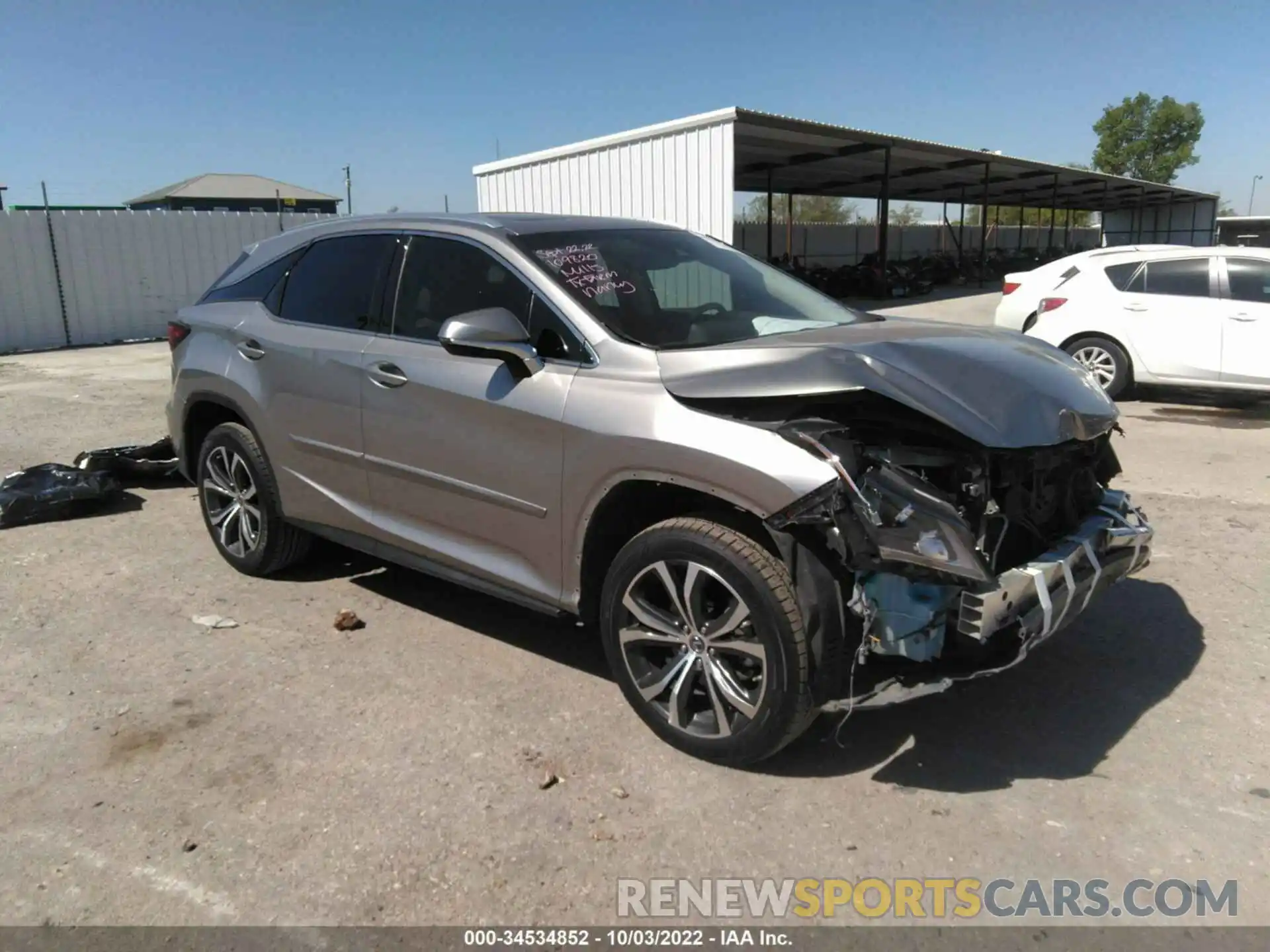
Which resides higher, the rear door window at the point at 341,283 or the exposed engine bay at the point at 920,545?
the rear door window at the point at 341,283

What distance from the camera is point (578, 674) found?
3963 mm

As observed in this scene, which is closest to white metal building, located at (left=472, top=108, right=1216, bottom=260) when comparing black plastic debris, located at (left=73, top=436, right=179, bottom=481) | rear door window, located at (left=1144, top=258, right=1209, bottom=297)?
rear door window, located at (left=1144, top=258, right=1209, bottom=297)

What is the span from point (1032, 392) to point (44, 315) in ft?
62.3

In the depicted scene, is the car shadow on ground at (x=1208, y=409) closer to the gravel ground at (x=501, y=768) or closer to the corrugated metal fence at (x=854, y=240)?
the gravel ground at (x=501, y=768)

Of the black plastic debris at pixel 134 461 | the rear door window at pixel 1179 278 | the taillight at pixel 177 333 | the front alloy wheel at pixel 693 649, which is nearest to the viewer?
the front alloy wheel at pixel 693 649

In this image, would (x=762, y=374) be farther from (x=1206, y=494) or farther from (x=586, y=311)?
(x=1206, y=494)

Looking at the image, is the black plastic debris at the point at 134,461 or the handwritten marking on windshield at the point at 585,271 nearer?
the handwritten marking on windshield at the point at 585,271

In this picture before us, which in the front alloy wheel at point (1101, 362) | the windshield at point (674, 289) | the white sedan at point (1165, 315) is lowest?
the front alloy wheel at point (1101, 362)

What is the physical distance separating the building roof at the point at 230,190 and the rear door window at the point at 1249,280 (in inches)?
1884

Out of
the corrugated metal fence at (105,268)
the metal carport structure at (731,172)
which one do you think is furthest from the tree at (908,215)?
the corrugated metal fence at (105,268)

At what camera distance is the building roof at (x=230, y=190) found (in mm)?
51969

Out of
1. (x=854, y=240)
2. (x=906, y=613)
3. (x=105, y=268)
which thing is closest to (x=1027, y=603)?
(x=906, y=613)

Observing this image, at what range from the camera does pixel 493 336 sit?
3.42 m

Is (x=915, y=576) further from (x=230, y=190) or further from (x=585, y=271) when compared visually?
(x=230, y=190)
